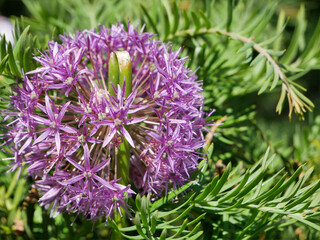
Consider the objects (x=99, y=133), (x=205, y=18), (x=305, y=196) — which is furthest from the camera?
(x=205, y=18)

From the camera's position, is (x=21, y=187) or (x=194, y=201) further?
(x=21, y=187)

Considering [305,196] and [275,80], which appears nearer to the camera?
[305,196]

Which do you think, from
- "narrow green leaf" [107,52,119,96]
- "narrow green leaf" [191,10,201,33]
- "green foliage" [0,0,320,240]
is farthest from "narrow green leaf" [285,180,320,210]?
"narrow green leaf" [191,10,201,33]

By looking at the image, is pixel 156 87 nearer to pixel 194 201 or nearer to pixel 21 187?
pixel 194 201

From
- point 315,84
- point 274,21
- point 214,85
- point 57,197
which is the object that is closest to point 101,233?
point 57,197

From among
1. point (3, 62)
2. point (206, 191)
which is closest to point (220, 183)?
point (206, 191)

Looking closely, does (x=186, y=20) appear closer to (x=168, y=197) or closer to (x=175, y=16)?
(x=175, y=16)

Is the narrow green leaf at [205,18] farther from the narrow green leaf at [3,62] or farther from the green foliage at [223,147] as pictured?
the narrow green leaf at [3,62]
